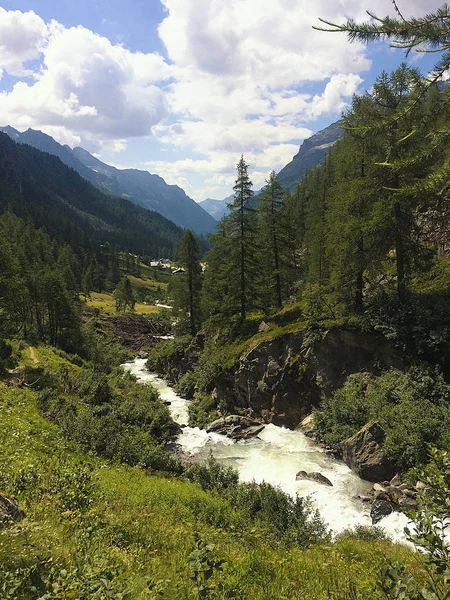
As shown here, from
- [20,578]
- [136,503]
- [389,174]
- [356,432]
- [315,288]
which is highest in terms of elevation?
[389,174]

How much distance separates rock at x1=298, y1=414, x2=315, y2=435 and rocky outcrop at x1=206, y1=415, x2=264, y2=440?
288 cm

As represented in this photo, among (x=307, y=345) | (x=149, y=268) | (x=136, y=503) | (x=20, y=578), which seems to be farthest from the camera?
(x=149, y=268)

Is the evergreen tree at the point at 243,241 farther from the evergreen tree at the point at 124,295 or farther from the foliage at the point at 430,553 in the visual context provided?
the evergreen tree at the point at 124,295

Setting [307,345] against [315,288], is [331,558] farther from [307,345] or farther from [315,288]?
[315,288]

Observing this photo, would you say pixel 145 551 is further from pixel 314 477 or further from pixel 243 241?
pixel 243 241

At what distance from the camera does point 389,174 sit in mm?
20906

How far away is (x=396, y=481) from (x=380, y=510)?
2116 mm

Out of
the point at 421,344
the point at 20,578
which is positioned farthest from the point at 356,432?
the point at 20,578

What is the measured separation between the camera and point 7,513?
584 centimetres

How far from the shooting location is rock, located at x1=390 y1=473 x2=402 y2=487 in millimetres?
14734

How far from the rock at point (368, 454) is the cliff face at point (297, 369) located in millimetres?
4732

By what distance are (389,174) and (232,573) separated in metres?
22.1

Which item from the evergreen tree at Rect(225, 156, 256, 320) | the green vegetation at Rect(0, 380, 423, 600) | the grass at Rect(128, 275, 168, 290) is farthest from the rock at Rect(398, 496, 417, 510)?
the grass at Rect(128, 275, 168, 290)

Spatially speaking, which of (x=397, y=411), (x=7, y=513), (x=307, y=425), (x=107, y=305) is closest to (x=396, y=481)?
(x=397, y=411)
